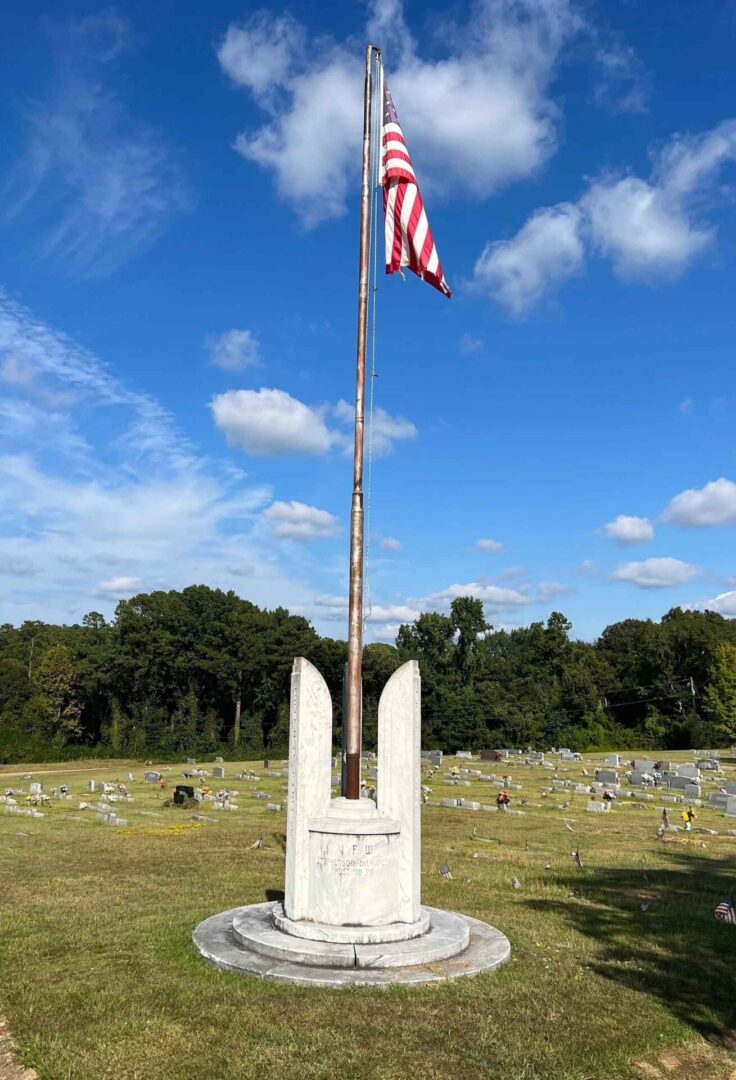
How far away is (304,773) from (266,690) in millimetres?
52982

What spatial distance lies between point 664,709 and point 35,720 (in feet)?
171

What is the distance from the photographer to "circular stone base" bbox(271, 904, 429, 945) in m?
8.21

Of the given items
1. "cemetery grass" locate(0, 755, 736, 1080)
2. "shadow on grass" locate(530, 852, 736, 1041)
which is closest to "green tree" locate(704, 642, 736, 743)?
"cemetery grass" locate(0, 755, 736, 1080)

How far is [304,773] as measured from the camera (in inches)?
352

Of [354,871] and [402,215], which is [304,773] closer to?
[354,871]

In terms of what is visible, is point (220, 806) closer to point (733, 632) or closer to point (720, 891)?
point (720, 891)

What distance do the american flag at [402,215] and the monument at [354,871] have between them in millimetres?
42

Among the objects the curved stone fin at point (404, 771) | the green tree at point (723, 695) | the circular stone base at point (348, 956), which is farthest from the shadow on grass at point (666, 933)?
the green tree at point (723, 695)

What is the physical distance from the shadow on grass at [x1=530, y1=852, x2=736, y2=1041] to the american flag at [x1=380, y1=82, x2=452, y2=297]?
27.4ft

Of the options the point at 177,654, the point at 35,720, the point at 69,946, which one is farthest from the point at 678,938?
the point at 35,720

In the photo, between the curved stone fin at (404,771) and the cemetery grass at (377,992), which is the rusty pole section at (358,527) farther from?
the cemetery grass at (377,992)

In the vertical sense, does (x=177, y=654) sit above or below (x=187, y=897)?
above

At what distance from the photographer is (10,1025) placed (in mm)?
6363

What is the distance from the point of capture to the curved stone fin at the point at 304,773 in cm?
872
